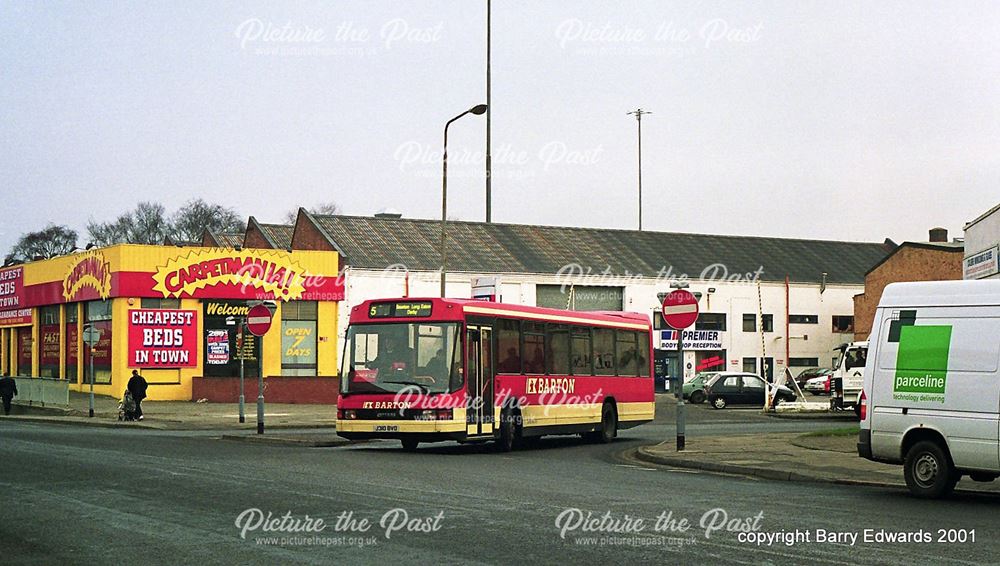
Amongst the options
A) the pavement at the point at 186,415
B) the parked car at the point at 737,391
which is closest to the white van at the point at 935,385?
the pavement at the point at 186,415

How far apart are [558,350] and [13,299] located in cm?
4630

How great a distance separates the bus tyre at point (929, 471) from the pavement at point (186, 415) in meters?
21.3

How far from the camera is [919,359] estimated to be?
15.4 metres

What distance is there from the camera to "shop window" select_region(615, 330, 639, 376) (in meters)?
28.8

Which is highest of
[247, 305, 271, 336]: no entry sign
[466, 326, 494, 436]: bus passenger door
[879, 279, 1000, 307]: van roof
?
[879, 279, 1000, 307]: van roof

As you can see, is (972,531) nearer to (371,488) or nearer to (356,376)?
(371,488)

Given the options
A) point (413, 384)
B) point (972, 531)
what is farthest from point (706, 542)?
point (413, 384)

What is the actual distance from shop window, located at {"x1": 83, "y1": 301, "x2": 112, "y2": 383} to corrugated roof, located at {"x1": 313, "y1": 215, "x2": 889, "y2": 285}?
40.4ft

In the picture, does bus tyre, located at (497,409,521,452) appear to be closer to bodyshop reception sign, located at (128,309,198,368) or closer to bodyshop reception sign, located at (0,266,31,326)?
bodyshop reception sign, located at (128,309,198,368)

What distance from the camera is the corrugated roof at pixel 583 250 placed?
213ft

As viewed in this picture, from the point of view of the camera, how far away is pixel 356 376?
76.9 feet

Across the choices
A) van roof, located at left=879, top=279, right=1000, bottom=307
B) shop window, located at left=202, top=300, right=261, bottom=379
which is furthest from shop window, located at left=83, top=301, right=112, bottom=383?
van roof, located at left=879, top=279, right=1000, bottom=307

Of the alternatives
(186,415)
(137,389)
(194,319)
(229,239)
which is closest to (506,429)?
(137,389)

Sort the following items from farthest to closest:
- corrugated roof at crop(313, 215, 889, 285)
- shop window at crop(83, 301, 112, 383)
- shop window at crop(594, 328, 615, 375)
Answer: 1. corrugated roof at crop(313, 215, 889, 285)
2. shop window at crop(83, 301, 112, 383)
3. shop window at crop(594, 328, 615, 375)
